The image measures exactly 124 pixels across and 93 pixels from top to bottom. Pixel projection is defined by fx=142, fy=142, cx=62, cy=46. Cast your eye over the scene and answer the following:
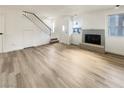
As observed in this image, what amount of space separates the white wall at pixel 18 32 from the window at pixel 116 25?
4.87 meters

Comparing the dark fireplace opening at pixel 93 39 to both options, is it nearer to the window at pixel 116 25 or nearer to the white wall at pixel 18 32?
the window at pixel 116 25

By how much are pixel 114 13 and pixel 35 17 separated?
17.5 feet

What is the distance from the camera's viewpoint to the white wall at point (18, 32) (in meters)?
7.57

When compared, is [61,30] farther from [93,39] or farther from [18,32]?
[18,32]

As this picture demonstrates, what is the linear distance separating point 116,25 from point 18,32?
17.7ft

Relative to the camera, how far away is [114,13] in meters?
6.94

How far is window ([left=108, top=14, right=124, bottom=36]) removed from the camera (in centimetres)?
679

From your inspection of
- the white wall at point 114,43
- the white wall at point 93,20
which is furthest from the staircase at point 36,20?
the white wall at point 114,43

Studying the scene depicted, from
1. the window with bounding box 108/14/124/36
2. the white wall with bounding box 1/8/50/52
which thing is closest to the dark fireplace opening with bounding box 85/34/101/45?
the window with bounding box 108/14/124/36

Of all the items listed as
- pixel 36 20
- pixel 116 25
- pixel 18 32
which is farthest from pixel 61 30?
pixel 116 25

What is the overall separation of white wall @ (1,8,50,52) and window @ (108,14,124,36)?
16.0 ft

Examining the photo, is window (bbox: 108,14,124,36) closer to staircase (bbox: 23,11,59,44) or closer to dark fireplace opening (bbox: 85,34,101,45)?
dark fireplace opening (bbox: 85,34,101,45)
